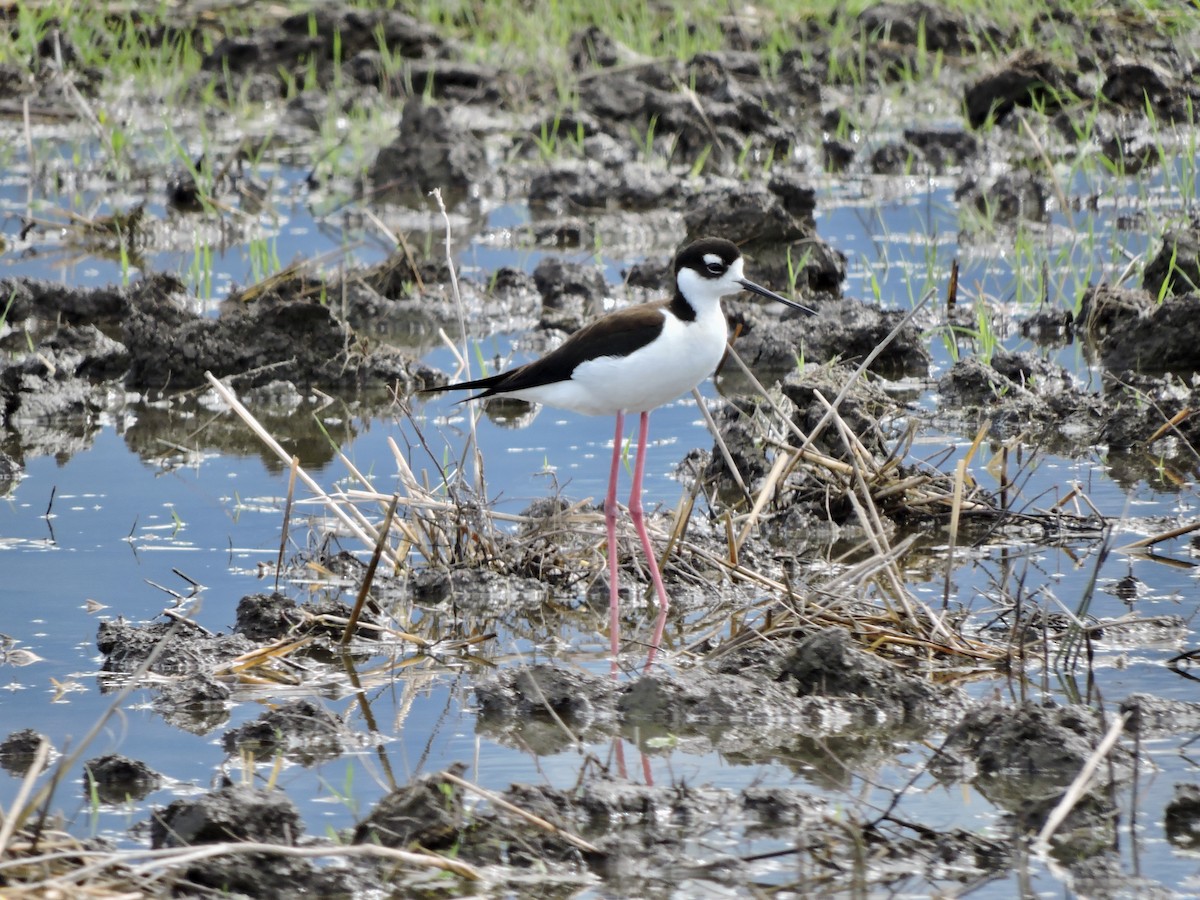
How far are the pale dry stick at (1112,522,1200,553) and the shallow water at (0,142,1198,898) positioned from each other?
7 centimetres

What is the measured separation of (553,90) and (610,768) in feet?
36.2

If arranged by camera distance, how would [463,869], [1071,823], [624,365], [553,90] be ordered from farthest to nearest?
1. [553,90]
2. [624,365]
3. [1071,823]
4. [463,869]

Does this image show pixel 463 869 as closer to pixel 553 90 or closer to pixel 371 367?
pixel 371 367

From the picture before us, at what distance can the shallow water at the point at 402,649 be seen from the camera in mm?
4148

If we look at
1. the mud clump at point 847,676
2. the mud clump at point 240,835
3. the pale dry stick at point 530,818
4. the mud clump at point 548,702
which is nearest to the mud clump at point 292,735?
the mud clump at point 548,702

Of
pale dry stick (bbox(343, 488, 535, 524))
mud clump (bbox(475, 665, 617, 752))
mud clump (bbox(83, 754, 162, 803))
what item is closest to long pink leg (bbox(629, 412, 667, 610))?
pale dry stick (bbox(343, 488, 535, 524))

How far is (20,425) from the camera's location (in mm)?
7945

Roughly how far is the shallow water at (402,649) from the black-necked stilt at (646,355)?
0.53 meters

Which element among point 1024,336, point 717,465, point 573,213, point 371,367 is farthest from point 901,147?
point 717,465

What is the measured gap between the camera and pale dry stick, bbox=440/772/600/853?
3625 millimetres

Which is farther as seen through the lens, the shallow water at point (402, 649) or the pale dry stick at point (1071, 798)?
the shallow water at point (402, 649)

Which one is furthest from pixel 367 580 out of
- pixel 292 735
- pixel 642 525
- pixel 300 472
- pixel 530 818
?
→ pixel 530 818

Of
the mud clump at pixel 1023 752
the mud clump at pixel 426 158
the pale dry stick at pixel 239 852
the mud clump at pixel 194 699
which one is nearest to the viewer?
the pale dry stick at pixel 239 852

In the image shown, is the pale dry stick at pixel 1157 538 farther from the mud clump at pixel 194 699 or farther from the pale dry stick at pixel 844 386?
the mud clump at pixel 194 699
